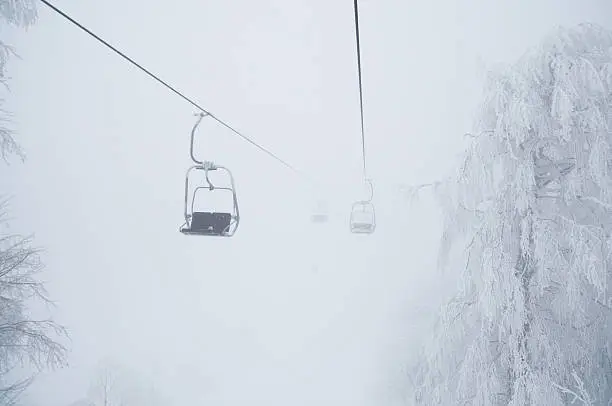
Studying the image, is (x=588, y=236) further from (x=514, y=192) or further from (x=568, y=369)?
(x=568, y=369)

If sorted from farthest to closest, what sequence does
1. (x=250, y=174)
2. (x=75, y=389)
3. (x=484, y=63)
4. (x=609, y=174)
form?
(x=250, y=174) → (x=75, y=389) → (x=484, y=63) → (x=609, y=174)

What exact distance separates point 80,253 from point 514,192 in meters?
77.6

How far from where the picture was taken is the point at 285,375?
114 ft

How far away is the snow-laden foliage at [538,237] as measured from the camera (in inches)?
160

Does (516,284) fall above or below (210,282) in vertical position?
above

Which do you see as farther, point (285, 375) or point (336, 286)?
point (336, 286)

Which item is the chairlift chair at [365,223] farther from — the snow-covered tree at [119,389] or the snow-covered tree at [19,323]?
the snow-covered tree at [119,389]

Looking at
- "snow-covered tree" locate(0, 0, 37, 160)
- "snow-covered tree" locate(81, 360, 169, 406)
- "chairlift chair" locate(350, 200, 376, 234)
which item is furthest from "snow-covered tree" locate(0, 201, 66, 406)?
"snow-covered tree" locate(81, 360, 169, 406)

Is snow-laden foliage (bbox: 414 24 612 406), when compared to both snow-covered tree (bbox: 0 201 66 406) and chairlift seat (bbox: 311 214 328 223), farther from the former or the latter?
chairlift seat (bbox: 311 214 328 223)

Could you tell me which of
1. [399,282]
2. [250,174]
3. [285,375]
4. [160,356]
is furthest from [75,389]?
[250,174]

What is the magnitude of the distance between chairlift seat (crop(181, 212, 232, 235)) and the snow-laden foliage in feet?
10.7

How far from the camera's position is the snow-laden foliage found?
4.07 m

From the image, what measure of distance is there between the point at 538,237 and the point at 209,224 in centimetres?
422

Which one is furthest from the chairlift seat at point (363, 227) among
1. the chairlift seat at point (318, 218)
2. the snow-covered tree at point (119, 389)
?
the snow-covered tree at point (119, 389)
